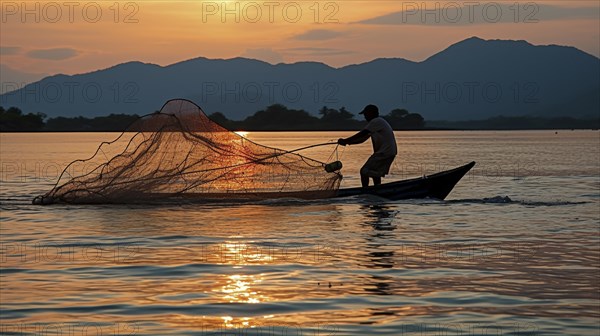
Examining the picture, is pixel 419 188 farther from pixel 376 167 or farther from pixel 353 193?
pixel 353 193

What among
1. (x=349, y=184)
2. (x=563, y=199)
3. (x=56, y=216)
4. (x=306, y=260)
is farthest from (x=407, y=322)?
(x=349, y=184)

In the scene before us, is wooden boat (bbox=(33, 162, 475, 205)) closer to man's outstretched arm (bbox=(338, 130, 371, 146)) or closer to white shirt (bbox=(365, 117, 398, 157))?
white shirt (bbox=(365, 117, 398, 157))

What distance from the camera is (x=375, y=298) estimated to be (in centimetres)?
1131

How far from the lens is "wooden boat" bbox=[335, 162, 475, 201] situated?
2316 cm

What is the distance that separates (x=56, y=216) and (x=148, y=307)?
409 inches

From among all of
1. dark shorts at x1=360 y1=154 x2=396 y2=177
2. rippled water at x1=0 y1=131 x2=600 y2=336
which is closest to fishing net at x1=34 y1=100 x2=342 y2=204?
rippled water at x1=0 y1=131 x2=600 y2=336

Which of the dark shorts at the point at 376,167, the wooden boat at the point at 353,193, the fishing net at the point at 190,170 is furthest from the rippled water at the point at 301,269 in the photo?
the dark shorts at the point at 376,167

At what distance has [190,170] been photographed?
2216cm

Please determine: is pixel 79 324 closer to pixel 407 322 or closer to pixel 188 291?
pixel 188 291

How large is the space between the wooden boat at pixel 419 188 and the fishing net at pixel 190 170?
2.70 ft

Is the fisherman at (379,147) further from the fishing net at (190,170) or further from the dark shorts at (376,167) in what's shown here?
the fishing net at (190,170)

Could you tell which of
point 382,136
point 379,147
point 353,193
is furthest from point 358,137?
point 353,193

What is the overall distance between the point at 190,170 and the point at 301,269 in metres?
9.15

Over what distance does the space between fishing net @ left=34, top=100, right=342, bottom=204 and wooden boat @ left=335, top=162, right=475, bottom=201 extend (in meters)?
0.82
